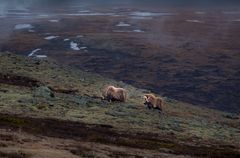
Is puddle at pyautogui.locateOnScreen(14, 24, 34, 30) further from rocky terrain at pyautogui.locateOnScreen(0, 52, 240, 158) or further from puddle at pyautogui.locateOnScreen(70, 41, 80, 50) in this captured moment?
rocky terrain at pyautogui.locateOnScreen(0, 52, 240, 158)

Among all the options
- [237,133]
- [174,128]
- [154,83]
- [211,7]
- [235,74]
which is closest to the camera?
[174,128]

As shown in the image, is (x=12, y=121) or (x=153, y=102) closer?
(x=12, y=121)

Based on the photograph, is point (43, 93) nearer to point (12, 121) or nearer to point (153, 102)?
point (153, 102)

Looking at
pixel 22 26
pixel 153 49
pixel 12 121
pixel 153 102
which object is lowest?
pixel 153 49

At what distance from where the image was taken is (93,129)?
22.6 m

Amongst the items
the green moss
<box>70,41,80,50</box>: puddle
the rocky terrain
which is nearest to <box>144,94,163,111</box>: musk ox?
the rocky terrain

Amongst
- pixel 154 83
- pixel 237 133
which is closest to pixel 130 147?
pixel 237 133

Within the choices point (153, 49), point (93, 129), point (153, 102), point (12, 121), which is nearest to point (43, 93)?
point (153, 102)

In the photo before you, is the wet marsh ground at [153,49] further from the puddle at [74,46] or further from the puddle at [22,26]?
the puddle at [22,26]

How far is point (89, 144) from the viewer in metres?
19.1

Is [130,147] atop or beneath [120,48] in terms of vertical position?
atop

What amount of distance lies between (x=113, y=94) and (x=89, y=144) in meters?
13.1

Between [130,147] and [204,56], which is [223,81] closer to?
[204,56]

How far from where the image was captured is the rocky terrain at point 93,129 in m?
17.8
